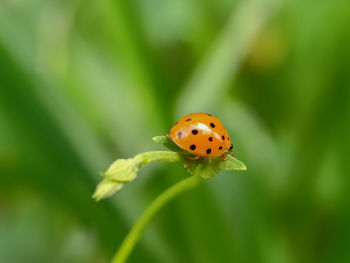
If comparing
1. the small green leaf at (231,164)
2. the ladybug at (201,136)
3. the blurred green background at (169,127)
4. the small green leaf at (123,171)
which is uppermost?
the blurred green background at (169,127)

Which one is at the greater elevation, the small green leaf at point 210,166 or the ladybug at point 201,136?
the ladybug at point 201,136

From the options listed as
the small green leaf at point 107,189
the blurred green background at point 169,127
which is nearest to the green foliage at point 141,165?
the small green leaf at point 107,189

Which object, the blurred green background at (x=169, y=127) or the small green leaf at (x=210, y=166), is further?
the blurred green background at (x=169, y=127)

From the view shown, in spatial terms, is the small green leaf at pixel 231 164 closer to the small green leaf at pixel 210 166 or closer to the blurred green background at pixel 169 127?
the small green leaf at pixel 210 166

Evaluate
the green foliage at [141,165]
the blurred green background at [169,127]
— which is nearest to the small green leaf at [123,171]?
the green foliage at [141,165]

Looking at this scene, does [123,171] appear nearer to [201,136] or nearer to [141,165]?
[141,165]

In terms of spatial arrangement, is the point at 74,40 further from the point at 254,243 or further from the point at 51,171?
the point at 254,243

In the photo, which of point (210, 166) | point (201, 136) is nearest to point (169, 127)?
point (201, 136)
